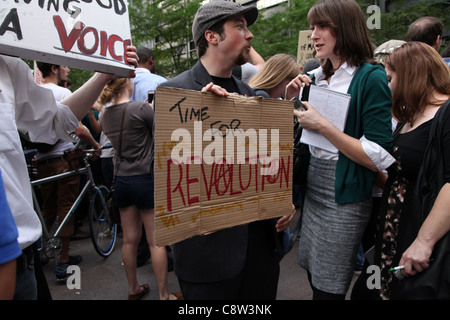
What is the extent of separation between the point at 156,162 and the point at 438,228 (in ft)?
4.20

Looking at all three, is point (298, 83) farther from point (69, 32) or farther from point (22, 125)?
point (22, 125)

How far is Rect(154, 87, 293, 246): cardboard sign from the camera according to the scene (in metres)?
1.25

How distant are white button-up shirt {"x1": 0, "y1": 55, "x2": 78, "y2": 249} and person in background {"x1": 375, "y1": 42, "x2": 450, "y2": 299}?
165cm

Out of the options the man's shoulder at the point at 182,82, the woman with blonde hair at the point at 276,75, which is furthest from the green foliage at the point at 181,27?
the man's shoulder at the point at 182,82

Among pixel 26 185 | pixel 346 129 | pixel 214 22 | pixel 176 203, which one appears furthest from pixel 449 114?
pixel 26 185

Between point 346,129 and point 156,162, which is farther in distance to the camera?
point 346,129

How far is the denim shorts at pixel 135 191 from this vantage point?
304 centimetres

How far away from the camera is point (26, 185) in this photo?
1252mm

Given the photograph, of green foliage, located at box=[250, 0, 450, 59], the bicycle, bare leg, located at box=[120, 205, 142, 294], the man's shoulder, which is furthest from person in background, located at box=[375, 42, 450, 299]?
green foliage, located at box=[250, 0, 450, 59]

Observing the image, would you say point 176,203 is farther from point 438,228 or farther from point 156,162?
point 438,228

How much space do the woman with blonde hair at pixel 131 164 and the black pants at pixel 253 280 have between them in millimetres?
1470

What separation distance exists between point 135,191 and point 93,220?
1.51m

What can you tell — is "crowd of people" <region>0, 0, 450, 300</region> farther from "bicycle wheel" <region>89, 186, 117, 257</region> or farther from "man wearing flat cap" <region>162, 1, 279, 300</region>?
"bicycle wheel" <region>89, 186, 117, 257</region>

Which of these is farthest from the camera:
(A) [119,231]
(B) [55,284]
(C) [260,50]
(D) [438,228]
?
(C) [260,50]
